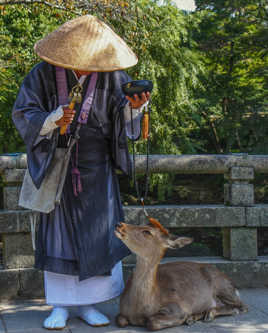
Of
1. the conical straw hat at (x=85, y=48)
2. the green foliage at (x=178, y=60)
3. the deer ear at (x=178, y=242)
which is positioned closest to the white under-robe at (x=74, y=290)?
the deer ear at (x=178, y=242)

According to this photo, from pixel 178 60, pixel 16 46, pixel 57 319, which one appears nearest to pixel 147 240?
pixel 57 319

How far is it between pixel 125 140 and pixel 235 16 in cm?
816

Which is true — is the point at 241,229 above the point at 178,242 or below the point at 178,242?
below

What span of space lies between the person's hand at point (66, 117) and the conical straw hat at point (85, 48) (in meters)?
0.32

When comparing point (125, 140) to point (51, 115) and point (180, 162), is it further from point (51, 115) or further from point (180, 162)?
point (180, 162)

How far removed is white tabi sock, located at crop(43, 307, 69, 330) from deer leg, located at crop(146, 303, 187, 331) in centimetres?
65

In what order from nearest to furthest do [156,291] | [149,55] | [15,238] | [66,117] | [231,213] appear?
[66,117]
[156,291]
[15,238]
[231,213]
[149,55]

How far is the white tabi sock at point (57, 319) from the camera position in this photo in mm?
3469

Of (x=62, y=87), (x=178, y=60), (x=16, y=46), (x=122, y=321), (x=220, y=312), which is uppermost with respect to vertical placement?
(x=16, y=46)

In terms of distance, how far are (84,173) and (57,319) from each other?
1.11 m

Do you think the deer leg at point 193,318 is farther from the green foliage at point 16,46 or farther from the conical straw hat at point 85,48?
the green foliage at point 16,46

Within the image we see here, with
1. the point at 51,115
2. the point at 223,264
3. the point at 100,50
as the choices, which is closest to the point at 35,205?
the point at 51,115

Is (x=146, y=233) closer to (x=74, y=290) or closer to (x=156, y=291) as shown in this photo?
(x=156, y=291)

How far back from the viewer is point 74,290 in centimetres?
356
